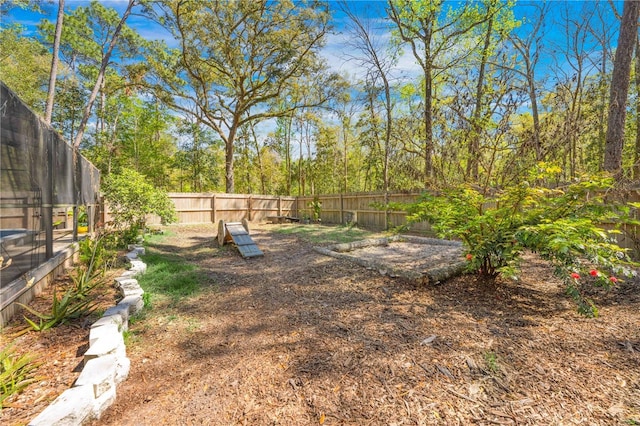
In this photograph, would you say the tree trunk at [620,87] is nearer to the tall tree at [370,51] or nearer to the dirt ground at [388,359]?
the dirt ground at [388,359]

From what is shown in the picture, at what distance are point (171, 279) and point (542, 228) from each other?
4510mm

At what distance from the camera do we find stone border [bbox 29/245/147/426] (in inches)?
54.6

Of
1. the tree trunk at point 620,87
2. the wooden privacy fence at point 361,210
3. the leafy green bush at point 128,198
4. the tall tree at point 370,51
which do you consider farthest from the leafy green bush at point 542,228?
the leafy green bush at point 128,198

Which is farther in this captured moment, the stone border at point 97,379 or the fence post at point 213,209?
the fence post at point 213,209

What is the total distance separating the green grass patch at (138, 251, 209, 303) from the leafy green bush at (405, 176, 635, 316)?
10.6 feet

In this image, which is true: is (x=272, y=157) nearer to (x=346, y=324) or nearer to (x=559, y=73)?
(x=559, y=73)

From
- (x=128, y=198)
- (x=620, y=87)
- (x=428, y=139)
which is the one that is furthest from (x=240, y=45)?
(x=620, y=87)

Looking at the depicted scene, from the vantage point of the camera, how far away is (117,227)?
730 centimetres

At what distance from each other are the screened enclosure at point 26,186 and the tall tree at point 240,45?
1019 cm

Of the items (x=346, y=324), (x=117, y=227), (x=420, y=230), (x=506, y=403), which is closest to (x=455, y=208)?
(x=346, y=324)

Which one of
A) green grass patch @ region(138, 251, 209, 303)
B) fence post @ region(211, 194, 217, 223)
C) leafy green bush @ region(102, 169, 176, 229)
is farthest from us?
fence post @ region(211, 194, 217, 223)

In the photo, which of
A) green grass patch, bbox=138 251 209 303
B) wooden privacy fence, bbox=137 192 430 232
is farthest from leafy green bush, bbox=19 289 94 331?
wooden privacy fence, bbox=137 192 430 232

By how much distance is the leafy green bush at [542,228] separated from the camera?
2.41 metres

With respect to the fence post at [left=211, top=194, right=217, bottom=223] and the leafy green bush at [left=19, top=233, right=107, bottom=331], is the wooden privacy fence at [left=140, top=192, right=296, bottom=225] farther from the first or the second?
the leafy green bush at [left=19, top=233, right=107, bottom=331]
